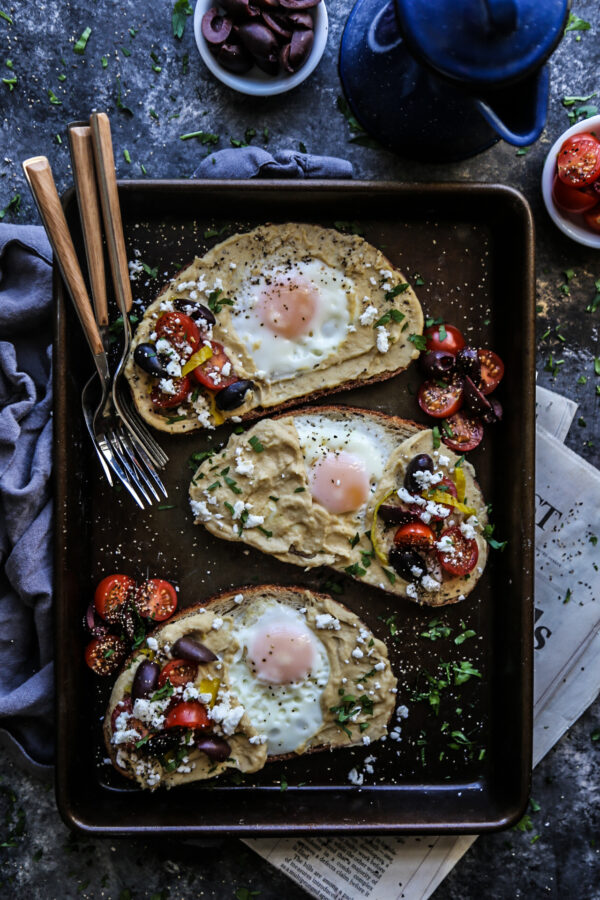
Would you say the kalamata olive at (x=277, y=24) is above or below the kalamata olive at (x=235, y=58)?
above

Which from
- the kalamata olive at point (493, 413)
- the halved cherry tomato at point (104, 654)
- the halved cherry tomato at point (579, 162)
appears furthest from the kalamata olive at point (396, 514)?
the halved cherry tomato at point (579, 162)

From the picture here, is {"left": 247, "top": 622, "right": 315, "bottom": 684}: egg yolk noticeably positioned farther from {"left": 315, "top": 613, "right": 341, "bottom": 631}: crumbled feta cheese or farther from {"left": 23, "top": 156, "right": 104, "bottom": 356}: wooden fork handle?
{"left": 23, "top": 156, "right": 104, "bottom": 356}: wooden fork handle

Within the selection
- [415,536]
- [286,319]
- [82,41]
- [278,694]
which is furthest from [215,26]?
[278,694]

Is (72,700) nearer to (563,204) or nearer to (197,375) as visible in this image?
(197,375)

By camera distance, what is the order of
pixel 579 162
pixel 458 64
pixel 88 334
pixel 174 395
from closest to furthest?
pixel 458 64 → pixel 88 334 → pixel 174 395 → pixel 579 162

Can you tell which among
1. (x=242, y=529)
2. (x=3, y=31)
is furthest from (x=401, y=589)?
(x=3, y=31)

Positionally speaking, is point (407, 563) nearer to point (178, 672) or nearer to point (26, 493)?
point (178, 672)

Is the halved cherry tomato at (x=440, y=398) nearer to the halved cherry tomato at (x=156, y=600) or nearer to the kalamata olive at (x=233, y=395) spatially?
the kalamata olive at (x=233, y=395)
